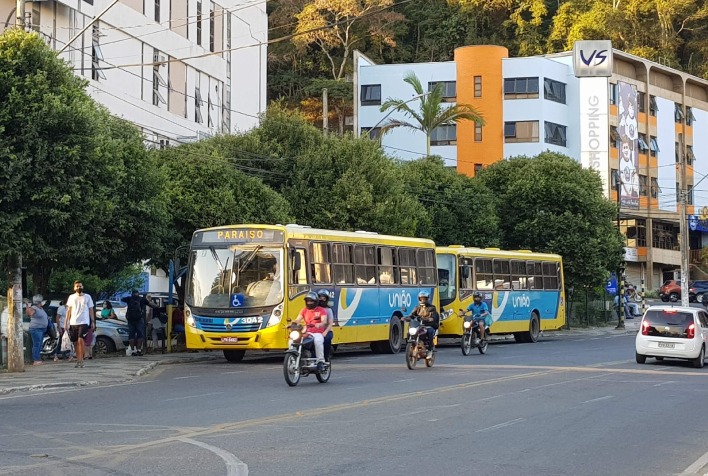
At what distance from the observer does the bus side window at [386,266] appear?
105 ft

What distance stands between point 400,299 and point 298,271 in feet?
20.8

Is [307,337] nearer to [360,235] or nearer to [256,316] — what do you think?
[256,316]

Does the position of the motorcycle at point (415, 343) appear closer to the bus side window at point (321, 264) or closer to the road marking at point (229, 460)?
the bus side window at point (321, 264)

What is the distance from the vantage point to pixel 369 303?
31.2 m

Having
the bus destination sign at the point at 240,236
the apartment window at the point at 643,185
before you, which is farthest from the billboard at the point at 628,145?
the bus destination sign at the point at 240,236

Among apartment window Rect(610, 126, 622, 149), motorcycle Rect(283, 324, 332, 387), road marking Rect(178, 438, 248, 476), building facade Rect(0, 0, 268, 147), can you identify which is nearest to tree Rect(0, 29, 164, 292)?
motorcycle Rect(283, 324, 332, 387)

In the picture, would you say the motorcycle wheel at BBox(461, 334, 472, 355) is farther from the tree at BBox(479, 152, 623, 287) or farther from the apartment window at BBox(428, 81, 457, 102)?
the apartment window at BBox(428, 81, 457, 102)

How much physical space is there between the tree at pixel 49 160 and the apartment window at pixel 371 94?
5029cm

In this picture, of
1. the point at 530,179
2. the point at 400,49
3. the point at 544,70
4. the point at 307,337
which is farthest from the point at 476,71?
the point at 307,337

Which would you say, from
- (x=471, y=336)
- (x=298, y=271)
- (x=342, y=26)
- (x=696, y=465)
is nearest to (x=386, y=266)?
(x=471, y=336)

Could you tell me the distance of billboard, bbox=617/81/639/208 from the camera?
78.9 m

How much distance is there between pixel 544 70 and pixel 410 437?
64970mm

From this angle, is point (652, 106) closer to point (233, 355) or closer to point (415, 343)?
point (233, 355)

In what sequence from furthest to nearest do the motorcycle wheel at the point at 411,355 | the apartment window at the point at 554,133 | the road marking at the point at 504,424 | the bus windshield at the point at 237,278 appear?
the apartment window at the point at 554,133, the bus windshield at the point at 237,278, the motorcycle wheel at the point at 411,355, the road marking at the point at 504,424
